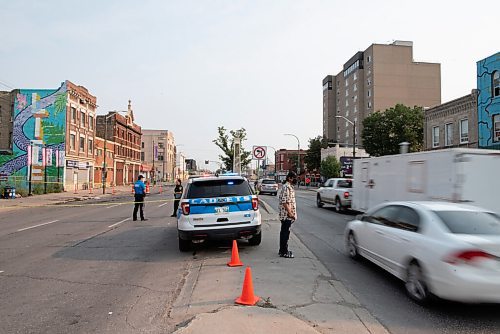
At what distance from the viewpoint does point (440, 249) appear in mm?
5465

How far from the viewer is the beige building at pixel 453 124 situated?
29922mm

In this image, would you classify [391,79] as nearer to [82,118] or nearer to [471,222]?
[82,118]

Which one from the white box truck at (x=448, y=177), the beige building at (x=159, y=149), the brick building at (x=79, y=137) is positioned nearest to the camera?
the white box truck at (x=448, y=177)

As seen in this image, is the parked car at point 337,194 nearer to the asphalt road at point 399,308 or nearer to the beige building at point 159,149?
the asphalt road at point 399,308

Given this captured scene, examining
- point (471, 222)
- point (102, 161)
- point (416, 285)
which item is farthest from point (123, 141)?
point (471, 222)

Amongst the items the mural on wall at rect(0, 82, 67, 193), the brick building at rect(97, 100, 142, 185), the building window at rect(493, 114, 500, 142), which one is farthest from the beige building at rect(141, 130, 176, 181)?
the building window at rect(493, 114, 500, 142)

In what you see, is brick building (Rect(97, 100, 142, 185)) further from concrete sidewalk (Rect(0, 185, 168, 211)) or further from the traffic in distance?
the traffic in distance

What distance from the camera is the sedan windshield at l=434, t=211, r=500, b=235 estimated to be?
5.72m

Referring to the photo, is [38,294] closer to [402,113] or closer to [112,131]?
[402,113]

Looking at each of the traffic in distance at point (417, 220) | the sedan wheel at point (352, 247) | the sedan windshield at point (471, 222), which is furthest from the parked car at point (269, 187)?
the sedan windshield at point (471, 222)

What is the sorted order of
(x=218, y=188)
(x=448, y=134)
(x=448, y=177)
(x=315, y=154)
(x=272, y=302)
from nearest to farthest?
(x=272, y=302)
(x=218, y=188)
(x=448, y=177)
(x=448, y=134)
(x=315, y=154)

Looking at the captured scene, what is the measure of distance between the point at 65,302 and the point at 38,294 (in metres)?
0.70

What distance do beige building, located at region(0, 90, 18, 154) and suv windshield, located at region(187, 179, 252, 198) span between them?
43631 mm

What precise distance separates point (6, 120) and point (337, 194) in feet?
131
